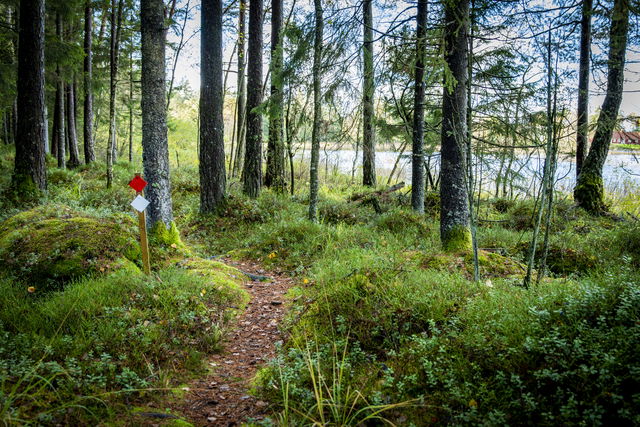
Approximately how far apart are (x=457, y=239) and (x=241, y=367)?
13.8ft

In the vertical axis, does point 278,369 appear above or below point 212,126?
below

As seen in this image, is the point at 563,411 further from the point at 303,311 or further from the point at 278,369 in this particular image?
the point at 303,311

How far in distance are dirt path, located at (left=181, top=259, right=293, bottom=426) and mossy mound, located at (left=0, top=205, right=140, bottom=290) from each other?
2008 mm

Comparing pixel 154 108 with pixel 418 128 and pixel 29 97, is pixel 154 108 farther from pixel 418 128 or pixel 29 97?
pixel 418 128

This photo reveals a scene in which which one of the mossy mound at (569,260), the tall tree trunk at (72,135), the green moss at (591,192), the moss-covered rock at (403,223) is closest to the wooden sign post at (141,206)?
the moss-covered rock at (403,223)

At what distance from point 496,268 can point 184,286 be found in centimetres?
482

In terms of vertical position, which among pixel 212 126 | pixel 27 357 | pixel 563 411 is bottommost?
pixel 27 357

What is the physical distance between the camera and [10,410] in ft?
7.88

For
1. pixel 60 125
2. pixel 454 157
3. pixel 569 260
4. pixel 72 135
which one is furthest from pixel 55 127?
pixel 569 260

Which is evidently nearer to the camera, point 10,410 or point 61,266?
point 10,410

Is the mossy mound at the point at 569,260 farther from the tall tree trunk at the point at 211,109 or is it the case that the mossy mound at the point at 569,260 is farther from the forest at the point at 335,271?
the tall tree trunk at the point at 211,109

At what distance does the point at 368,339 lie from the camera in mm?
3631

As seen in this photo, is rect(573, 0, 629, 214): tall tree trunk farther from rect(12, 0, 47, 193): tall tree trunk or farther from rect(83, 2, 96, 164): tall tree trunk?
rect(83, 2, 96, 164): tall tree trunk

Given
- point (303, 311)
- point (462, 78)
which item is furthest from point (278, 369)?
point (462, 78)
